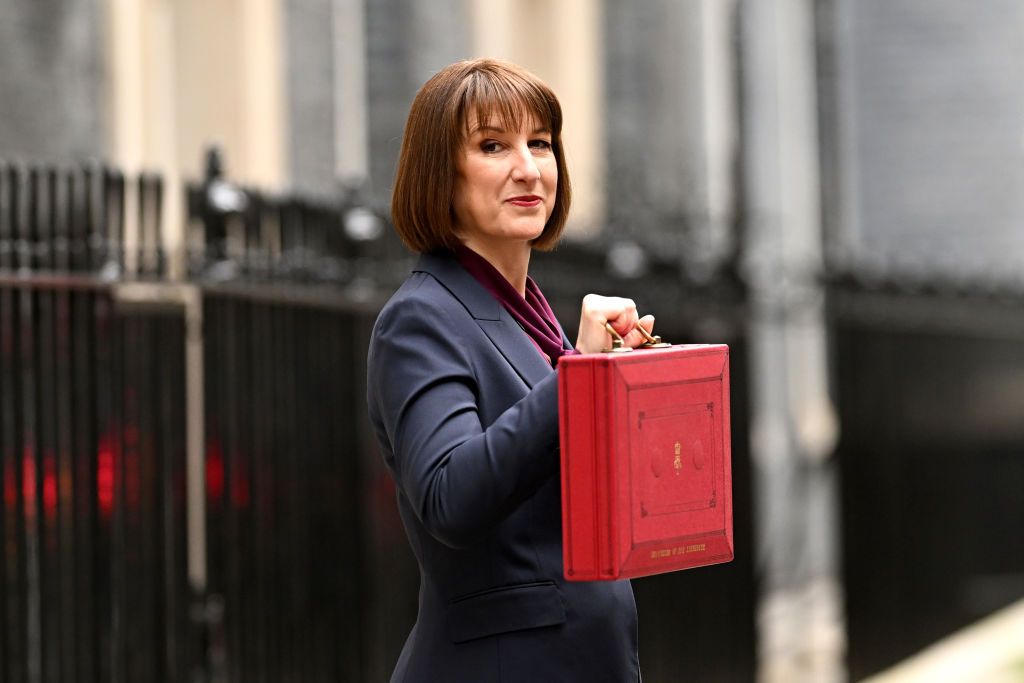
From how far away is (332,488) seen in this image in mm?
5301

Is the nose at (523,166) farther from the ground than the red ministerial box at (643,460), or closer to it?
farther from the ground

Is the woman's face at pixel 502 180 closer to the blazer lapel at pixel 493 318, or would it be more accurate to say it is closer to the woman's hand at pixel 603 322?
the blazer lapel at pixel 493 318

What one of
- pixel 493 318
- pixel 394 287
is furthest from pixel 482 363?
pixel 394 287

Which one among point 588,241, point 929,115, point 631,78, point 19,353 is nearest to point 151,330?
point 19,353

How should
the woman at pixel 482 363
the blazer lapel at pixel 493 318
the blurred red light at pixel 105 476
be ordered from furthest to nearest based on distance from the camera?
1. the blurred red light at pixel 105 476
2. the blazer lapel at pixel 493 318
3. the woman at pixel 482 363

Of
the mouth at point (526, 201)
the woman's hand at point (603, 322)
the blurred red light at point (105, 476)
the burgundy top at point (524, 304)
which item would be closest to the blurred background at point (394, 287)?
the blurred red light at point (105, 476)

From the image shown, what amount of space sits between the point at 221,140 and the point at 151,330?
4634 mm

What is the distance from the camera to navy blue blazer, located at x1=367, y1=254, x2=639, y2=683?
2.45 meters

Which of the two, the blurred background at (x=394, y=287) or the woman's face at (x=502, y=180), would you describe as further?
the blurred background at (x=394, y=287)

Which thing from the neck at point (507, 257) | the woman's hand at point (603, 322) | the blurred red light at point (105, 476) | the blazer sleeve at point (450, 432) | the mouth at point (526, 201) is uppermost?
the mouth at point (526, 201)

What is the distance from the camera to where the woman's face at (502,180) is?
8.46 ft

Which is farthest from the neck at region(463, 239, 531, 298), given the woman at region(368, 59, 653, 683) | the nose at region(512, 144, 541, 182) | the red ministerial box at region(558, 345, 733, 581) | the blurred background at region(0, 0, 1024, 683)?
the blurred background at region(0, 0, 1024, 683)

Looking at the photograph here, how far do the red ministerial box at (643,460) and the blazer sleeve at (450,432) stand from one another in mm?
45

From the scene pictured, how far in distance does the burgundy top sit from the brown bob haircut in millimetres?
37
